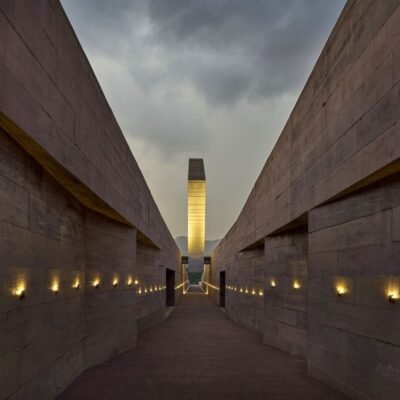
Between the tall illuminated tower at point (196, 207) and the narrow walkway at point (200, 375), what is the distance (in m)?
44.7

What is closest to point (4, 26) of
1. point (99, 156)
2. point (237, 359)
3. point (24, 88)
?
point (24, 88)

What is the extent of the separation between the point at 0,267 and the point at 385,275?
6.54m

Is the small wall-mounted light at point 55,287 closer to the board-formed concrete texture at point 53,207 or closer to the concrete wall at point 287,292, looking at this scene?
the board-formed concrete texture at point 53,207

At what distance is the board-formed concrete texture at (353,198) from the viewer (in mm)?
Answer: 6590

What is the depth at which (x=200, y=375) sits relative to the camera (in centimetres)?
1063

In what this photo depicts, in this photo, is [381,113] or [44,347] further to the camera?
[44,347]

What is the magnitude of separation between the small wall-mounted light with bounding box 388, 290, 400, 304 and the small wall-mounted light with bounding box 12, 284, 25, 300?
645 centimetres

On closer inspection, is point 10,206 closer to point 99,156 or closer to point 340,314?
point 99,156

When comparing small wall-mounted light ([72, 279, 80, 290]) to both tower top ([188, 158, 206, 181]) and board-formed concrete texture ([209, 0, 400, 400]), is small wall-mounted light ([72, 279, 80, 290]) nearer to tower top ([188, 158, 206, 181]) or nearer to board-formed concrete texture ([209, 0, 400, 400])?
board-formed concrete texture ([209, 0, 400, 400])

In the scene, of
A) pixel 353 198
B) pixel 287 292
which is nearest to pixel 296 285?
pixel 287 292

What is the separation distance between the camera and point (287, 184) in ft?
41.4

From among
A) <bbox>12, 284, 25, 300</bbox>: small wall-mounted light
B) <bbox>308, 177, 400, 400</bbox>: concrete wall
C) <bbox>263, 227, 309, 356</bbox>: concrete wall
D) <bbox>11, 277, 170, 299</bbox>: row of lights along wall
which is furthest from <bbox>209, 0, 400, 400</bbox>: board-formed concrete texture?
<bbox>12, 284, 25, 300</bbox>: small wall-mounted light

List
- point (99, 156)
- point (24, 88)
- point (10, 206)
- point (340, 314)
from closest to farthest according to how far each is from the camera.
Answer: point (24, 88), point (10, 206), point (340, 314), point (99, 156)

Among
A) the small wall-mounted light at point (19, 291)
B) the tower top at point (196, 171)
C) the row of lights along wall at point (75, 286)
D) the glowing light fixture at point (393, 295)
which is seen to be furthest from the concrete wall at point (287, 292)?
the tower top at point (196, 171)
